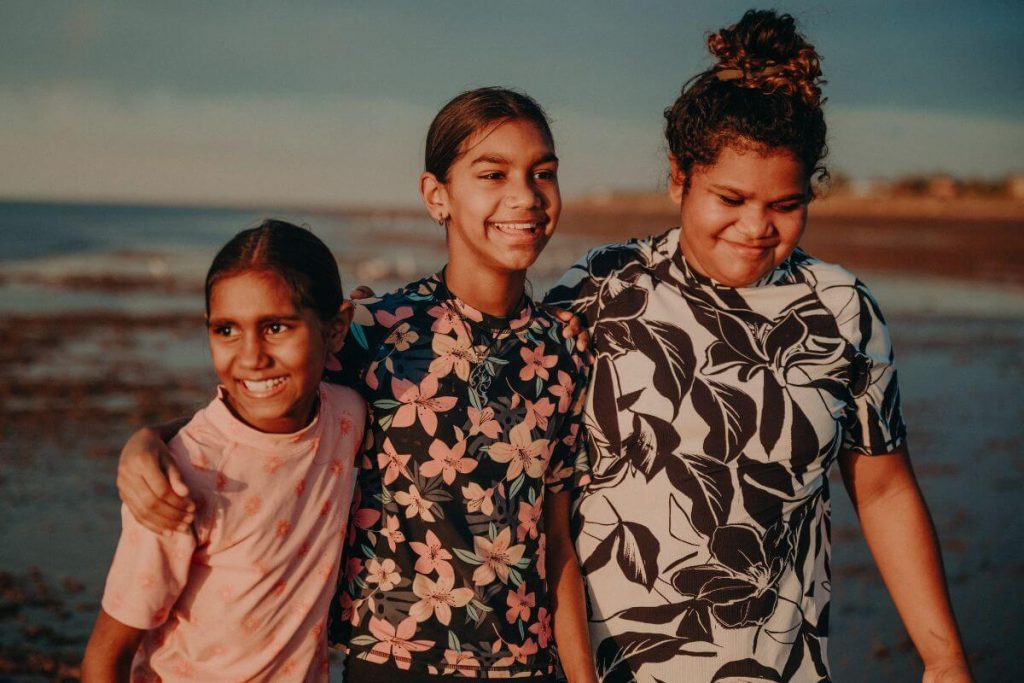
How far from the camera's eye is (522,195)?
247 centimetres

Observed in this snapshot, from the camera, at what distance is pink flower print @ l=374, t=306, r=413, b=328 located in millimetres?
2410

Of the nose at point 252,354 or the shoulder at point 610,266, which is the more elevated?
the shoulder at point 610,266

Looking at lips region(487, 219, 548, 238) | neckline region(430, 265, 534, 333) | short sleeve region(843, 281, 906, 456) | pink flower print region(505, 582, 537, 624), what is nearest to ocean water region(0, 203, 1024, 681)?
neckline region(430, 265, 534, 333)

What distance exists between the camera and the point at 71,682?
444 cm

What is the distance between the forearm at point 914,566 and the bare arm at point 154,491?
175 cm

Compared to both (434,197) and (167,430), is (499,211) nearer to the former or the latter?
(434,197)

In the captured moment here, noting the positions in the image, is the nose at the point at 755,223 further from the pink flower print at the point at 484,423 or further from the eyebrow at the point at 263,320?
the eyebrow at the point at 263,320

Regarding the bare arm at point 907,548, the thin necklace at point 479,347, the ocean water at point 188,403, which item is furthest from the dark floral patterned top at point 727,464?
the ocean water at point 188,403

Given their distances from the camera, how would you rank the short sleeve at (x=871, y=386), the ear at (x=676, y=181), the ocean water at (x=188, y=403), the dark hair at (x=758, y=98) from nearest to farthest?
the dark hair at (x=758, y=98) < the short sleeve at (x=871, y=386) < the ear at (x=676, y=181) < the ocean water at (x=188, y=403)

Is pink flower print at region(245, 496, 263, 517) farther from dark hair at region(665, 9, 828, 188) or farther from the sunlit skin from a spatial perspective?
dark hair at region(665, 9, 828, 188)

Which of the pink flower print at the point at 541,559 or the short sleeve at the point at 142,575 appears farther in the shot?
the pink flower print at the point at 541,559

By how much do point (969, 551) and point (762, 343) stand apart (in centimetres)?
458

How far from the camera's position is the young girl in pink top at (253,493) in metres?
2.04

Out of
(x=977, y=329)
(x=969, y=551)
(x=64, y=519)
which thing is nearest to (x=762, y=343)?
(x=969, y=551)
